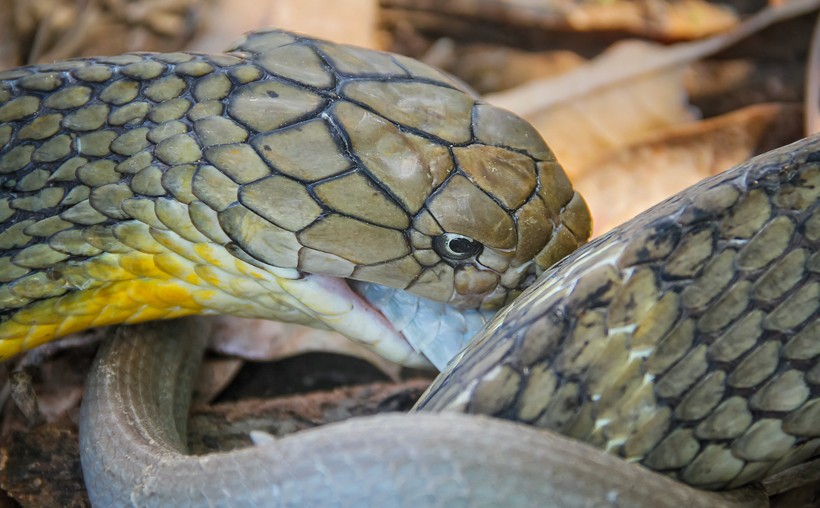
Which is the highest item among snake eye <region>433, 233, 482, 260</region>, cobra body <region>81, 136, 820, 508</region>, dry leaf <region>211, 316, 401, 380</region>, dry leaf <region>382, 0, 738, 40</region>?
dry leaf <region>382, 0, 738, 40</region>

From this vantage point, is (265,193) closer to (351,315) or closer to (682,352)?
(351,315)

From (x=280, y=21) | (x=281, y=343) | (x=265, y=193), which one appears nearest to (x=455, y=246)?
(x=265, y=193)

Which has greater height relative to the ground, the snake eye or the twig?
the twig

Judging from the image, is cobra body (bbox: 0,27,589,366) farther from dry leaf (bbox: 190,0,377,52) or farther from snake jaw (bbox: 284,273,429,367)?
dry leaf (bbox: 190,0,377,52)

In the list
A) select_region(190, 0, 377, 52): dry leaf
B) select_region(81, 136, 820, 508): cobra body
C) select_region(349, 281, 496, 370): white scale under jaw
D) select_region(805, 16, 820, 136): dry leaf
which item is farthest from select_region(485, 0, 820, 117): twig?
select_region(81, 136, 820, 508): cobra body

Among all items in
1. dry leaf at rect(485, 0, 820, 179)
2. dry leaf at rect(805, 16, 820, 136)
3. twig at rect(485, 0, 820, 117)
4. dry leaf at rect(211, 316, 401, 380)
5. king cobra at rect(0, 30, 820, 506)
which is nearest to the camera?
king cobra at rect(0, 30, 820, 506)

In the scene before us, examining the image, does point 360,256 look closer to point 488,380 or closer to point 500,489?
point 488,380

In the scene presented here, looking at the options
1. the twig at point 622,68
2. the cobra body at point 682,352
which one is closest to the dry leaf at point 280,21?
the twig at point 622,68

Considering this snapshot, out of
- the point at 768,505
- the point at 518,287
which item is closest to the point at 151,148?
the point at 518,287
